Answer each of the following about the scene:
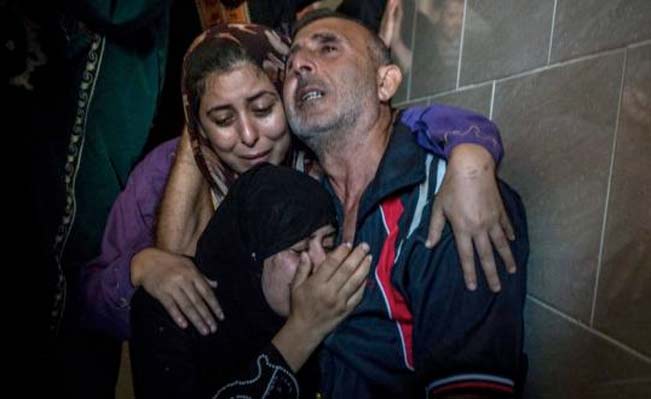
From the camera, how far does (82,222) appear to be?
140cm

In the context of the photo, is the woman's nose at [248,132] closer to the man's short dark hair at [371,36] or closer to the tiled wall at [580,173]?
the man's short dark hair at [371,36]

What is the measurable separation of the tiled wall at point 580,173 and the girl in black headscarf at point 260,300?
1.31ft

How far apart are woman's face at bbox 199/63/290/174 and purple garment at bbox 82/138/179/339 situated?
0.92 feet

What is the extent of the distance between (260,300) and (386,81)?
69cm

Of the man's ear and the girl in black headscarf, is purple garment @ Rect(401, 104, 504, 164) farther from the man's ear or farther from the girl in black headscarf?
the girl in black headscarf

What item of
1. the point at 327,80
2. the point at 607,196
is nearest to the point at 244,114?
the point at 327,80

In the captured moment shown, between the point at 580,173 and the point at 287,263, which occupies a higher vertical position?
the point at 580,173

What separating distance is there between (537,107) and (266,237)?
67 cm

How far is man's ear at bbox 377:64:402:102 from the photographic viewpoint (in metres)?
1.27

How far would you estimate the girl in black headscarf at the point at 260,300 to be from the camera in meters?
1.04

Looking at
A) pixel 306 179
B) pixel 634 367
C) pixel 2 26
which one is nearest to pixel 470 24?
pixel 306 179

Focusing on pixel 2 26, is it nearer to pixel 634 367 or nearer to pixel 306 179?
pixel 306 179

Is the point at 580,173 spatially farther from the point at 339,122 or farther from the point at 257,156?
the point at 257,156

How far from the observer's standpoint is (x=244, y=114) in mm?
1323
